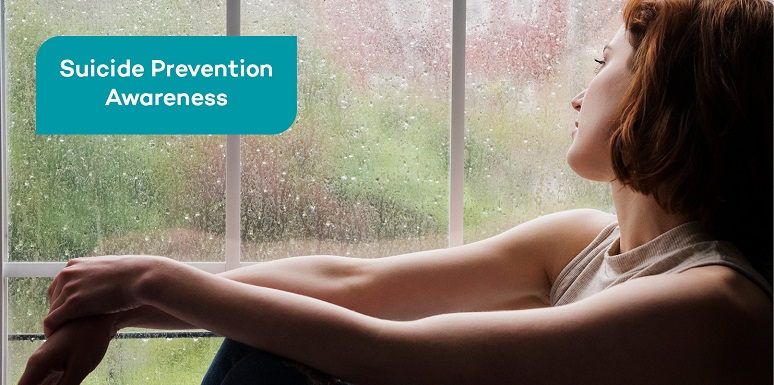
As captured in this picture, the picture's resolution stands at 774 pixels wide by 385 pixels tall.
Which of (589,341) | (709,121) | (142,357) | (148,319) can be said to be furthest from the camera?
(142,357)

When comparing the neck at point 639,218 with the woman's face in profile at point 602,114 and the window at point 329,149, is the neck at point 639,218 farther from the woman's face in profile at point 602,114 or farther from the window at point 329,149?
the window at point 329,149

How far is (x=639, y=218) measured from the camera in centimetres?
101

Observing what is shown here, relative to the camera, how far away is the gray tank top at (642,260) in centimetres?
87

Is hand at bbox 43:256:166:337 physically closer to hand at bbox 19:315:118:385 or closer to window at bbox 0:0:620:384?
hand at bbox 19:315:118:385

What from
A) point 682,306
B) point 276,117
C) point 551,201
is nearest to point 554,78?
point 551,201

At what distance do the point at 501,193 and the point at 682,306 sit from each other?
3.63 feet

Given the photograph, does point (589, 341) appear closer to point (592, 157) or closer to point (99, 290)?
point (592, 157)

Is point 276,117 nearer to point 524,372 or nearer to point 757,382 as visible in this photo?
point 524,372

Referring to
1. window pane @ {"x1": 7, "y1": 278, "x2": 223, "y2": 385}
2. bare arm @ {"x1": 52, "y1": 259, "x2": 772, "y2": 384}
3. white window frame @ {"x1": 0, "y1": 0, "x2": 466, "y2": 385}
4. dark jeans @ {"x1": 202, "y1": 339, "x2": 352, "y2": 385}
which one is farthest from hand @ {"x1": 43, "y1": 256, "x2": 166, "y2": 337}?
window pane @ {"x1": 7, "y1": 278, "x2": 223, "y2": 385}

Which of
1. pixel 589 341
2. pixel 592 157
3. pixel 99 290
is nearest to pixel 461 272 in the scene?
pixel 592 157

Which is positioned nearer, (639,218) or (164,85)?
(639,218)

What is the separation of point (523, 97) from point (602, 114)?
85 centimetres

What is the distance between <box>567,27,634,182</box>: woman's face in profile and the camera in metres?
1.03

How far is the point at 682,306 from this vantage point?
2.59ft
